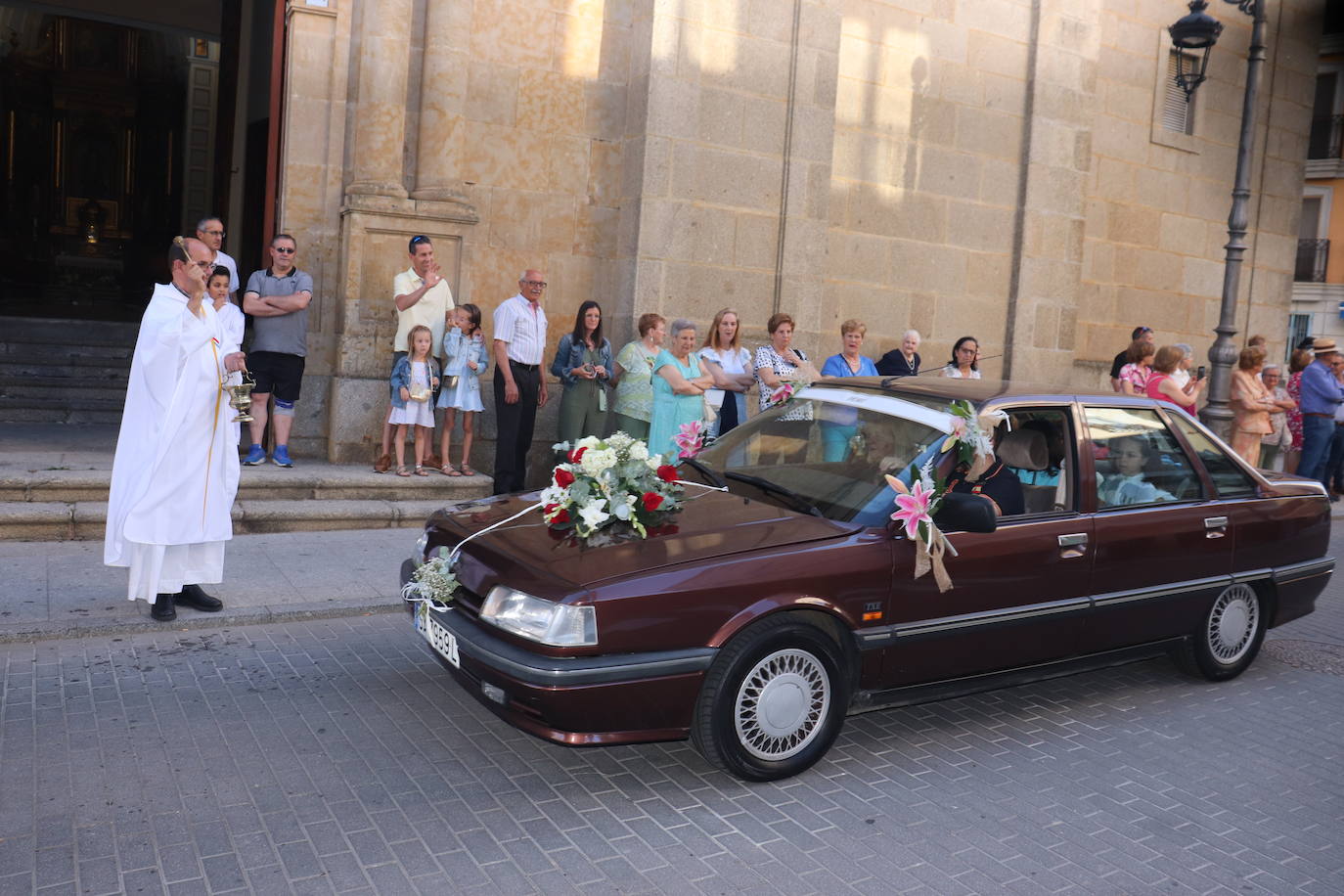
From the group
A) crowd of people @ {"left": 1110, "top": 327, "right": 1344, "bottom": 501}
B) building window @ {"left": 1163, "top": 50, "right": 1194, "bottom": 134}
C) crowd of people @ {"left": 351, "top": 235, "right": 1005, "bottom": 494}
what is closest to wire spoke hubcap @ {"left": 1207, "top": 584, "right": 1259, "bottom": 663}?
crowd of people @ {"left": 351, "top": 235, "right": 1005, "bottom": 494}

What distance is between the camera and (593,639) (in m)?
4.12

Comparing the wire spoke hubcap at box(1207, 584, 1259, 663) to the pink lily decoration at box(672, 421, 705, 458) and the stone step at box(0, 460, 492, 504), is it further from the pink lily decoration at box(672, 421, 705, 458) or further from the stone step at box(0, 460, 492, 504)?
the stone step at box(0, 460, 492, 504)

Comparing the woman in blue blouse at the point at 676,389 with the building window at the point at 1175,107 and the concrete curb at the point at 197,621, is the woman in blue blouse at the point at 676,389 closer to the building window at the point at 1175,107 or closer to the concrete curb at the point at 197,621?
the concrete curb at the point at 197,621

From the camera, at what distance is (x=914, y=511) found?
4.69 meters

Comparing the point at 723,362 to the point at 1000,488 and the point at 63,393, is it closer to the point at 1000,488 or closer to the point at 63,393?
the point at 1000,488

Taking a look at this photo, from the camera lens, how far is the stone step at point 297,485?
8.15 meters

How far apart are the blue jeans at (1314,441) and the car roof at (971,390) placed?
9.85 meters

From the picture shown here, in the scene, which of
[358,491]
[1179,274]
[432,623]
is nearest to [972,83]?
[1179,274]

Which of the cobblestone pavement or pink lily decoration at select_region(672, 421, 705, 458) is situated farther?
pink lily decoration at select_region(672, 421, 705, 458)

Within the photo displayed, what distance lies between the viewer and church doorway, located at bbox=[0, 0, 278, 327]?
19172 mm

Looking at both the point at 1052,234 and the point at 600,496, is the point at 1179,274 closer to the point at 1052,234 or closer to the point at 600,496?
the point at 1052,234

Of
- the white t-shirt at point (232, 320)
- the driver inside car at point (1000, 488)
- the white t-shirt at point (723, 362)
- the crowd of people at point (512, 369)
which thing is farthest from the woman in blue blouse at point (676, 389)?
the driver inside car at point (1000, 488)

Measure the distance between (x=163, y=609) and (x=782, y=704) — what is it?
364 cm

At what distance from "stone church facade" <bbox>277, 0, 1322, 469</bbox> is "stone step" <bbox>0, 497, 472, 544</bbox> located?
121cm
